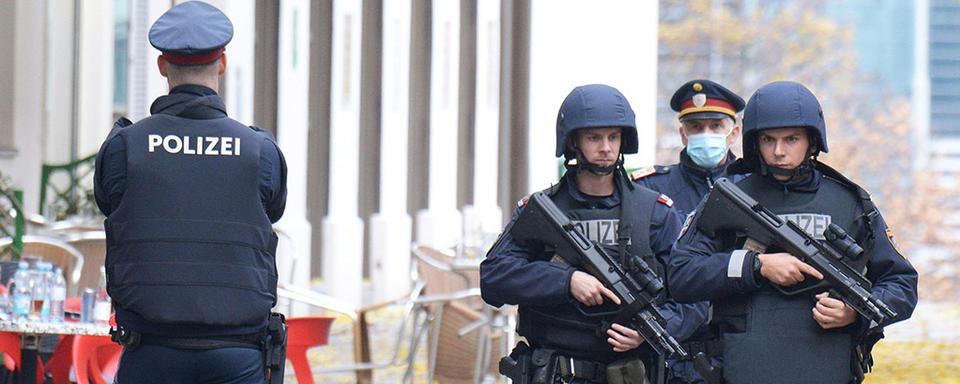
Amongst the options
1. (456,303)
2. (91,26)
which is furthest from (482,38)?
(456,303)

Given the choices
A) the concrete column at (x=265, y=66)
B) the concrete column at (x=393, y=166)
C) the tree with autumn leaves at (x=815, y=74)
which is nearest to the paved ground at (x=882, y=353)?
the concrete column at (x=393, y=166)

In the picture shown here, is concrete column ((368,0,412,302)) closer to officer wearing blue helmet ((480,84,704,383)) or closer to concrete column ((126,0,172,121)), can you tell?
concrete column ((126,0,172,121))

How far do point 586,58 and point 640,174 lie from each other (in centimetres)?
478

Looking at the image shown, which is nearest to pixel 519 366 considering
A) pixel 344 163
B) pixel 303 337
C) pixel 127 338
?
pixel 127 338

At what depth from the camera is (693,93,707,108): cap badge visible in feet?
21.1

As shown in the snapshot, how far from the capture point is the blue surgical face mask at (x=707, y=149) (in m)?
6.27

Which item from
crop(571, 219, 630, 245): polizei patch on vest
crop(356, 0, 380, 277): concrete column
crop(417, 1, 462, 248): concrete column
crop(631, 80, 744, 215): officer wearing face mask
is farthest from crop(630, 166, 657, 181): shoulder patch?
crop(356, 0, 380, 277): concrete column

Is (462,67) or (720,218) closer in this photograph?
(720,218)

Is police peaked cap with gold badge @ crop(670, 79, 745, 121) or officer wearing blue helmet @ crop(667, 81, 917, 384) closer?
officer wearing blue helmet @ crop(667, 81, 917, 384)

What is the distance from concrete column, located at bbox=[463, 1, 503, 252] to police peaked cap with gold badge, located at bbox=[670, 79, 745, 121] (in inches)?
477

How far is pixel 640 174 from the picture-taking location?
6277 millimetres

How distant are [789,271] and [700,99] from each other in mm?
1860

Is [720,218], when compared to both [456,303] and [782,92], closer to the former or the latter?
[782,92]

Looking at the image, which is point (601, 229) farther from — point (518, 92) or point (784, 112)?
point (518, 92)
